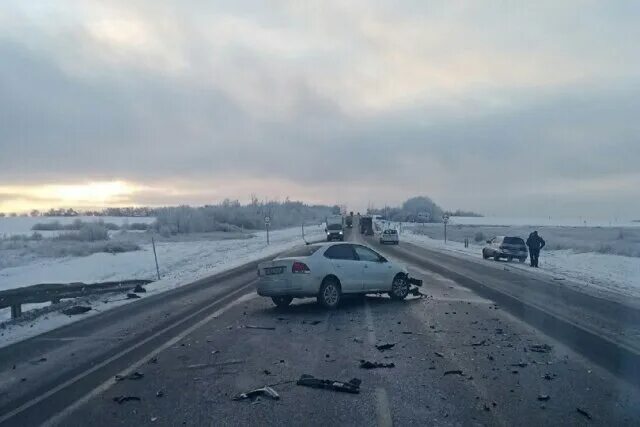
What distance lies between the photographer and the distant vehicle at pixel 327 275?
53.4ft

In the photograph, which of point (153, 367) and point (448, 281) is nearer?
point (153, 367)

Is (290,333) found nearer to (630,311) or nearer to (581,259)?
(630,311)

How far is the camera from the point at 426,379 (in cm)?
841

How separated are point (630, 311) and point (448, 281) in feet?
29.8

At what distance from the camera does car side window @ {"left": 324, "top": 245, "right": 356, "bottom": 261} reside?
55.9 feet

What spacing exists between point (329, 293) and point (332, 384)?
843 centimetres

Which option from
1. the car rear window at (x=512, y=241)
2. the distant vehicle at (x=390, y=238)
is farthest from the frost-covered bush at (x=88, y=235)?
the car rear window at (x=512, y=241)

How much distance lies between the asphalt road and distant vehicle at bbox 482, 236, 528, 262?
25245 millimetres

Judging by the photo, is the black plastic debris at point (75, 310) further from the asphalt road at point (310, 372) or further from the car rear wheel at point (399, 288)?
the car rear wheel at point (399, 288)

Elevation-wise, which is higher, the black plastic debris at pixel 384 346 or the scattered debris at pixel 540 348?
the scattered debris at pixel 540 348

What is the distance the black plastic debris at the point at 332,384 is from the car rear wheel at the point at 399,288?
1002 cm

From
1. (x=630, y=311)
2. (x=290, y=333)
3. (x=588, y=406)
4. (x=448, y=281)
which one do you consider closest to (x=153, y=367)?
(x=290, y=333)

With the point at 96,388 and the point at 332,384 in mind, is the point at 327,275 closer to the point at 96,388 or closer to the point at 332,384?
the point at 332,384

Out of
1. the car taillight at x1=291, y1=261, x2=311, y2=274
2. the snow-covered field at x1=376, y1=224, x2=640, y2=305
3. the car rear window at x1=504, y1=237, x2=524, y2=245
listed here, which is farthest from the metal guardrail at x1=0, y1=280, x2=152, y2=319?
the car rear window at x1=504, y1=237, x2=524, y2=245
